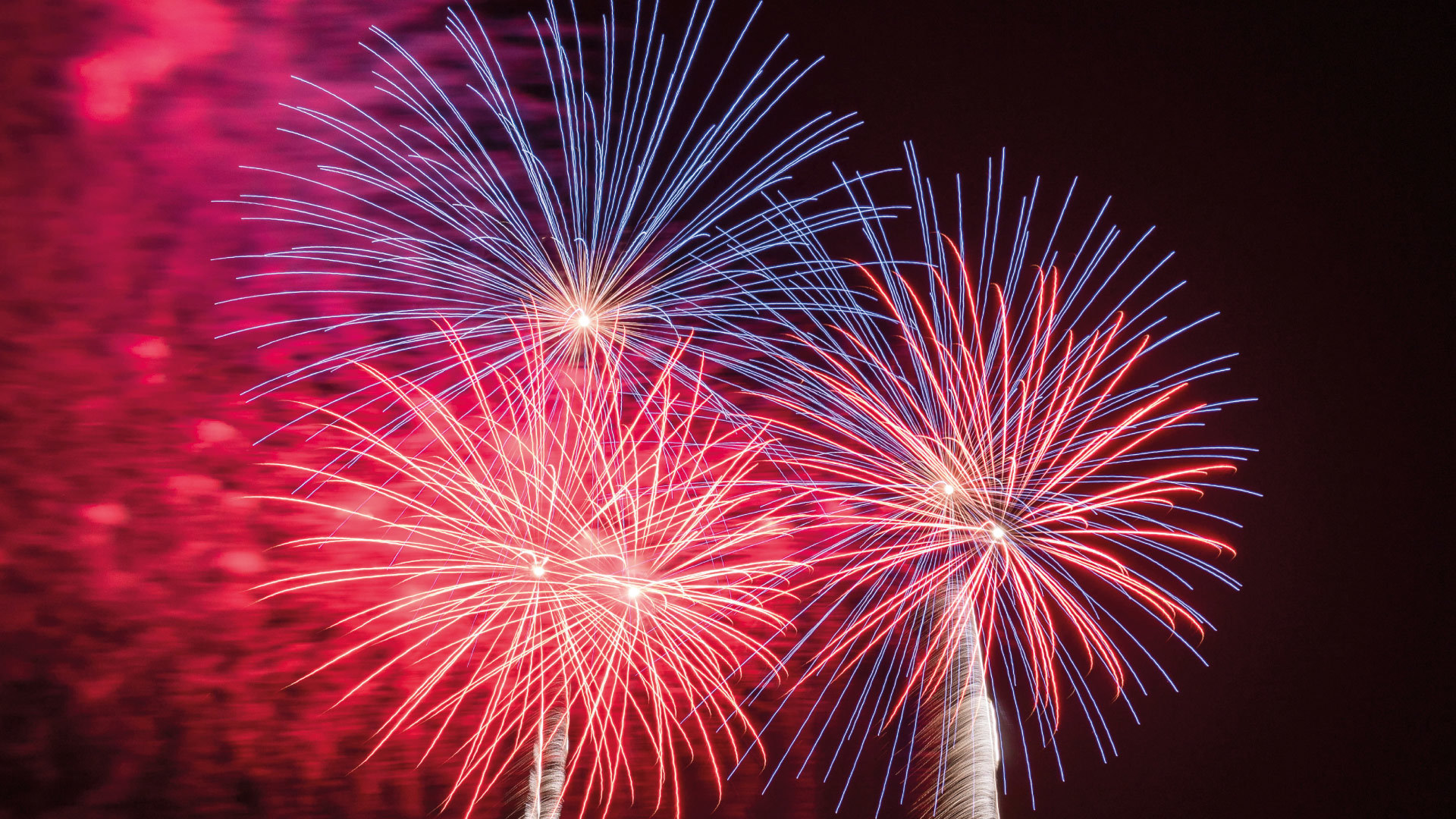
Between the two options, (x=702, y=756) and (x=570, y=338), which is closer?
(x=570, y=338)

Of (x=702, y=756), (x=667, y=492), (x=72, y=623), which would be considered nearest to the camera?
(x=667, y=492)

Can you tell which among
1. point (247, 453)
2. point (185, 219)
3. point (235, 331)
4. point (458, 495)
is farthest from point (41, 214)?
point (458, 495)

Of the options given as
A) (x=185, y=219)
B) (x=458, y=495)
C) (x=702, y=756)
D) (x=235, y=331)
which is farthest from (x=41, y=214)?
(x=702, y=756)

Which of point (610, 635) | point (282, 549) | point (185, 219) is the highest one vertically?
point (185, 219)

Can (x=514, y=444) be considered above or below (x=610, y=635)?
above

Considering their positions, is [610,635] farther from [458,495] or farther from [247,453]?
[247,453]

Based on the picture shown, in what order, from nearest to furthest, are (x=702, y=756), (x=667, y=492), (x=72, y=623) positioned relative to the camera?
(x=667, y=492)
(x=72, y=623)
(x=702, y=756)
